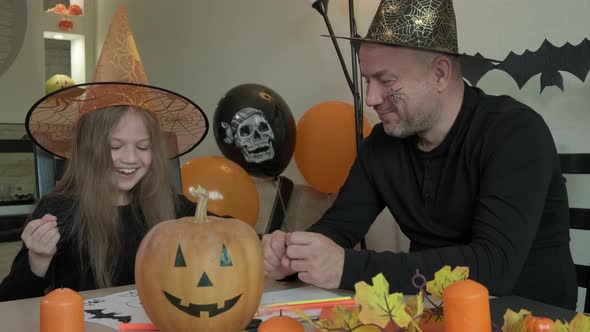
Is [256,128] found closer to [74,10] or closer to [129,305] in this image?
[129,305]

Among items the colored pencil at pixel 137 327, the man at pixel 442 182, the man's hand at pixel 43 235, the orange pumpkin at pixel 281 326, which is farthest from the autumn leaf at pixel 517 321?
the man's hand at pixel 43 235

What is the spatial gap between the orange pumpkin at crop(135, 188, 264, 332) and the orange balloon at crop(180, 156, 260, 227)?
152 centimetres

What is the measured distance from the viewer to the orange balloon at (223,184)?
7.33ft

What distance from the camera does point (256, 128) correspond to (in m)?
2.30

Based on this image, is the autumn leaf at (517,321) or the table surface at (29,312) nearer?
the autumn leaf at (517,321)

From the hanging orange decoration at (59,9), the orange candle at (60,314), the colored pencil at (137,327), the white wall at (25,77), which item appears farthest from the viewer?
the hanging orange decoration at (59,9)

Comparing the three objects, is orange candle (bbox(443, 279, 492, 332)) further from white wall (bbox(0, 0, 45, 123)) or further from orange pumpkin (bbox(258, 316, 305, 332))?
white wall (bbox(0, 0, 45, 123))

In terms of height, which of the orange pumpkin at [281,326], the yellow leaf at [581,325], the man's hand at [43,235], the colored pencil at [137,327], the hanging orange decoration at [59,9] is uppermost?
the hanging orange decoration at [59,9]

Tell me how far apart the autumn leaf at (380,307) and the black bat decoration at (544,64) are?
47.2 inches

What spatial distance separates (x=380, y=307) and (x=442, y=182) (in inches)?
37.7

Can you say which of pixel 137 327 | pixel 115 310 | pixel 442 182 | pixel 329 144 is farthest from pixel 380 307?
pixel 329 144

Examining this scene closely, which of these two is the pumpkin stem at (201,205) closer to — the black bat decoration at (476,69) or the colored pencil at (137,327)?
the colored pencil at (137,327)

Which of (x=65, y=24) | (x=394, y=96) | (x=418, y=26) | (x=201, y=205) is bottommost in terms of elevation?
(x=201, y=205)

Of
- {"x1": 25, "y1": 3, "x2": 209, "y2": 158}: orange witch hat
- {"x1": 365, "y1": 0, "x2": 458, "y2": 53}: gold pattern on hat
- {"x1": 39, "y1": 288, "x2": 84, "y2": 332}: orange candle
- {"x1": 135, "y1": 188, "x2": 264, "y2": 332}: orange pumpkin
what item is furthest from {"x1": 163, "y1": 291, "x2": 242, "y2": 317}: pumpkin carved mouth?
Result: {"x1": 365, "y1": 0, "x2": 458, "y2": 53}: gold pattern on hat
